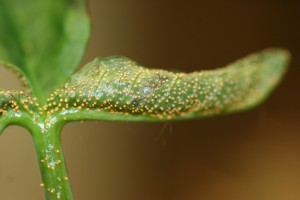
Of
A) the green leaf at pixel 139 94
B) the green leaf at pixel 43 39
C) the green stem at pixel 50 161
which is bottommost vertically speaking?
the green stem at pixel 50 161

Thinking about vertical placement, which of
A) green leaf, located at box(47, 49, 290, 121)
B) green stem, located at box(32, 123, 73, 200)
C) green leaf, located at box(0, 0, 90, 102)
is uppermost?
green leaf, located at box(0, 0, 90, 102)

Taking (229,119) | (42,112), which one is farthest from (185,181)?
(42,112)

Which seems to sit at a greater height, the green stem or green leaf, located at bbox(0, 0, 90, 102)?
green leaf, located at bbox(0, 0, 90, 102)

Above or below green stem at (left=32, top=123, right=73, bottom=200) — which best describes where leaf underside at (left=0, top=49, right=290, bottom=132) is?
above

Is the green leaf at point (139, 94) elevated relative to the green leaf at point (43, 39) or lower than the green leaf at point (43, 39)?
lower

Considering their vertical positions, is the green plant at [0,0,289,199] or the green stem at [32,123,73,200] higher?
the green plant at [0,0,289,199]
